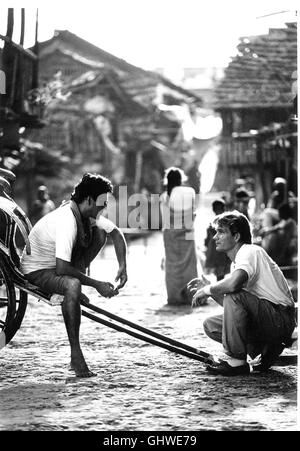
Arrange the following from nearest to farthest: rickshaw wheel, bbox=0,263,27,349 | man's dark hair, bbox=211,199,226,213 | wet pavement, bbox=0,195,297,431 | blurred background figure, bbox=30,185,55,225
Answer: wet pavement, bbox=0,195,297,431, rickshaw wheel, bbox=0,263,27,349, man's dark hair, bbox=211,199,226,213, blurred background figure, bbox=30,185,55,225

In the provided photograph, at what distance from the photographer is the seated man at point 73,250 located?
721 cm

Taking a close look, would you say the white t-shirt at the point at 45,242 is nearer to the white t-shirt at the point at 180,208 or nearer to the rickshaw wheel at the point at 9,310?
the rickshaw wheel at the point at 9,310

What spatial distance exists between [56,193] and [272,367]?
92.3 ft

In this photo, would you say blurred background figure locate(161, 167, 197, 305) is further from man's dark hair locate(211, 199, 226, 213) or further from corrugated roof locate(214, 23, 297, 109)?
corrugated roof locate(214, 23, 297, 109)

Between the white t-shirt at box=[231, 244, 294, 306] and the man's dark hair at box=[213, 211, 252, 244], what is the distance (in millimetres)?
160

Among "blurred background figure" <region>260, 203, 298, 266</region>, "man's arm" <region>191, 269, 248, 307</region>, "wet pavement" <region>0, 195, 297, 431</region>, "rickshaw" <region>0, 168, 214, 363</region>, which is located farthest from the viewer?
"blurred background figure" <region>260, 203, 298, 266</region>

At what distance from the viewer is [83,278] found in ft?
23.9

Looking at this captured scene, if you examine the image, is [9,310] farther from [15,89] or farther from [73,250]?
[15,89]

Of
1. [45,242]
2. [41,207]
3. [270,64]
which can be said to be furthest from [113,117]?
[45,242]

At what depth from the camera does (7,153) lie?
16.3 metres

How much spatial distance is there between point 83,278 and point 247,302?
129 centimetres

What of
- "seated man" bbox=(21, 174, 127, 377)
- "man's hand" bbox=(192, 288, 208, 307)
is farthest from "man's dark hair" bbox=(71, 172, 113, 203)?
"man's hand" bbox=(192, 288, 208, 307)

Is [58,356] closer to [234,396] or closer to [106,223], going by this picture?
[106,223]

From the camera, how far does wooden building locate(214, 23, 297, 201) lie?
20.5 meters
